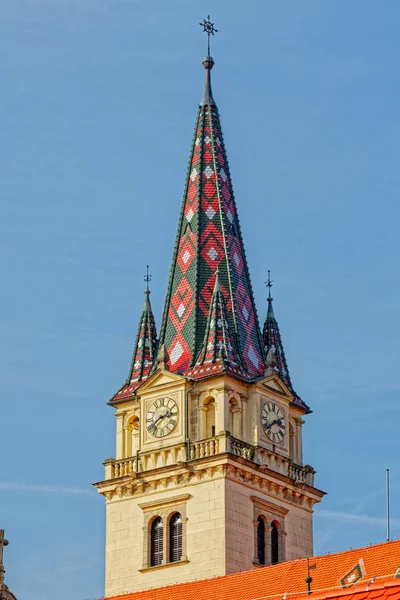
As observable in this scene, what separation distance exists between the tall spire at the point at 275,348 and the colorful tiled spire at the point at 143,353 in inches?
179

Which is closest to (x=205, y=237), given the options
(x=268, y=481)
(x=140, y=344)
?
(x=140, y=344)

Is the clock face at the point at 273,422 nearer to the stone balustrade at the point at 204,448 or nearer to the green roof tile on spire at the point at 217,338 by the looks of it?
the green roof tile on spire at the point at 217,338

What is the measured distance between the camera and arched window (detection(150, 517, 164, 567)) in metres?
79.6

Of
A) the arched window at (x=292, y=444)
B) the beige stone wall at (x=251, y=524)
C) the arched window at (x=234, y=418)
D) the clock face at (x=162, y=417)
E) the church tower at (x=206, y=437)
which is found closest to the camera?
the beige stone wall at (x=251, y=524)

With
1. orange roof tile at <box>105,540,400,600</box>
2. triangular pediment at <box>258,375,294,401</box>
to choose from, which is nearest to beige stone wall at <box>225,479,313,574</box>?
triangular pediment at <box>258,375,294,401</box>

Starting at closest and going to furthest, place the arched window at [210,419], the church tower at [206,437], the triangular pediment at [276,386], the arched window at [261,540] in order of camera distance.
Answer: the church tower at [206,437], the arched window at [261,540], the arched window at [210,419], the triangular pediment at [276,386]

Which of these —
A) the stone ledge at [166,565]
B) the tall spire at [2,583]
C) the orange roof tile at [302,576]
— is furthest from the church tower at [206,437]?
the tall spire at [2,583]

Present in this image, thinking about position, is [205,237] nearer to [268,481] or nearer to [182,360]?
[182,360]

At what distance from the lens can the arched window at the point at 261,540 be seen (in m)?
79.4

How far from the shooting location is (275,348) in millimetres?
85438

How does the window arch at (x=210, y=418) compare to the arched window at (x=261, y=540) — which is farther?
the window arch at (x=210, y=418)

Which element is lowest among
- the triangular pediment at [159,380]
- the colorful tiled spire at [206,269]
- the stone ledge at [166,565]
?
the stone ledge at [166,565]

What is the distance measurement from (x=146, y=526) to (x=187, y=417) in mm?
4388

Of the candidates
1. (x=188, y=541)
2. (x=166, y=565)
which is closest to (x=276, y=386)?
(x=188, y=541)
